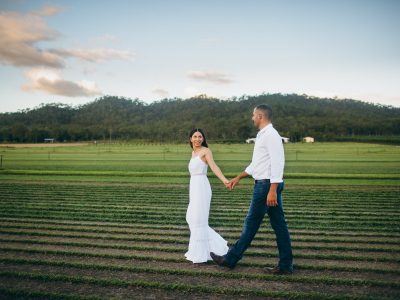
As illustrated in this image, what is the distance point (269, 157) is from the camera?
495 centimetres

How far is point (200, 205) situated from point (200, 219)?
233mm

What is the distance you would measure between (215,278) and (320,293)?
143cm

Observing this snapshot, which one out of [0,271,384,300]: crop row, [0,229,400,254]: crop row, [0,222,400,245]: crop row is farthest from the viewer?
[0,222,400,245]: crop row

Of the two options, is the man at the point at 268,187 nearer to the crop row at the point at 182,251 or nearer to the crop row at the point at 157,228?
the crop row at the point at 182,251

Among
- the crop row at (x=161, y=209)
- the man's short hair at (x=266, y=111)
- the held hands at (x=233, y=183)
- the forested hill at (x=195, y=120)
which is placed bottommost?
the crop row at (x=161, y=209)

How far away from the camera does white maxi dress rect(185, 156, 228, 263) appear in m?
5.82

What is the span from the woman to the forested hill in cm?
9318

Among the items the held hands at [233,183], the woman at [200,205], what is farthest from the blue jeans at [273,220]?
the woman at [200,205]

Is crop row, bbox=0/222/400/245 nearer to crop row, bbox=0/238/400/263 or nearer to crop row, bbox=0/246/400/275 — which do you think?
crop row, bbox=0/238/400/263

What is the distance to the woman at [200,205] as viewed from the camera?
5.83 meters

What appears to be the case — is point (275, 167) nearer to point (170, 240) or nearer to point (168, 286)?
point (168, 286)

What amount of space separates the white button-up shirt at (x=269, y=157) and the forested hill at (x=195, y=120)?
307 feet

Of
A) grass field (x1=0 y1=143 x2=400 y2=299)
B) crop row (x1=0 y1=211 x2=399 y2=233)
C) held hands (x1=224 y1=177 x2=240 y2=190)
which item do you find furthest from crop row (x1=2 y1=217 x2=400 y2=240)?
held hands (x1=224 y1=177 x2=240 y2=190)

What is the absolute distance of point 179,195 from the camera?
13664mm
